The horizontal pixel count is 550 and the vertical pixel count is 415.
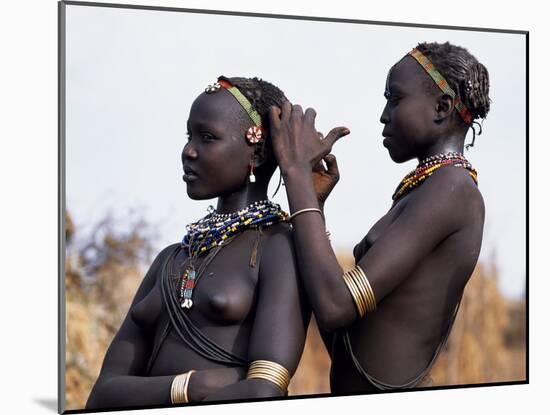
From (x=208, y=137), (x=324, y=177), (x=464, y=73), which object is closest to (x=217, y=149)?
(x=208, y=137)

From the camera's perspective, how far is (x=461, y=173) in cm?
470

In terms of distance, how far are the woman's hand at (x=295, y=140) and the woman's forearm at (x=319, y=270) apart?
0.12m

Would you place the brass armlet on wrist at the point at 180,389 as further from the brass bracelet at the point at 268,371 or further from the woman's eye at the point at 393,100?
the woman's eye at the point at 393,100

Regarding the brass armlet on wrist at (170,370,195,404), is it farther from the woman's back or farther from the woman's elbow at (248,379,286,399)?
the woman's back

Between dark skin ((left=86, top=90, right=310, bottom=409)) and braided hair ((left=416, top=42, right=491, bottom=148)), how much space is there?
0.73 meters

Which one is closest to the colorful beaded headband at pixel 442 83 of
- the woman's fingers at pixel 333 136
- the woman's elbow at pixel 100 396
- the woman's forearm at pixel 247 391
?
the woman's fingers at pixel 333 136

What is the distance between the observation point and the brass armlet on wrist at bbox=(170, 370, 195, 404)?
4.43 m

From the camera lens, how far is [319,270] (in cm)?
446

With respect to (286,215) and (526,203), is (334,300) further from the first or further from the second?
(526,203)

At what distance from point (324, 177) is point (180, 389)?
38.3 inches

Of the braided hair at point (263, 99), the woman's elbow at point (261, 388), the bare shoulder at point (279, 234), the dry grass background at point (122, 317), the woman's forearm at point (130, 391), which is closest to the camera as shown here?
the woman's elbow at point (261, 388)

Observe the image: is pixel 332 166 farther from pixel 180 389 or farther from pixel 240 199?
pixel 180 389

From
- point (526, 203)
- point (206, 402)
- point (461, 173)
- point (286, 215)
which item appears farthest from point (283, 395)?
point (526, 203)

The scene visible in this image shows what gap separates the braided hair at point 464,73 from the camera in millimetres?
4773
